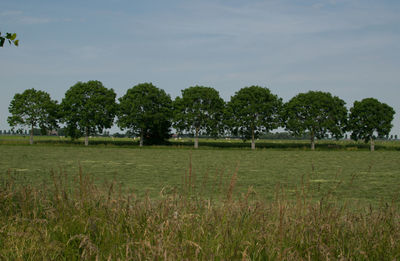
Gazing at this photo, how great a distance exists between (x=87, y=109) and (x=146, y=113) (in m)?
11.5

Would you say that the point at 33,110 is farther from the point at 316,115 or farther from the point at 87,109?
the point at 316,115

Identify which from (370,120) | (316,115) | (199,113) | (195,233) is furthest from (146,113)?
(195,233)

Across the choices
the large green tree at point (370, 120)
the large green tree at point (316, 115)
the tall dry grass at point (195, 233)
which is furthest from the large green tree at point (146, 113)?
the tall dry grass at point (195, 233)

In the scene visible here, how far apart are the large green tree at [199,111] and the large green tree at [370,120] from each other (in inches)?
1027

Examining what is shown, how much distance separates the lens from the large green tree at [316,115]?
7238 cm

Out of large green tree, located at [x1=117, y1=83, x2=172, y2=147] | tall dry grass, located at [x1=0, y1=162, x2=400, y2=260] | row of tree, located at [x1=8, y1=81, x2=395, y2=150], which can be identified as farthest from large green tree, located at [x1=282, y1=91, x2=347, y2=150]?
tall dry grass, located at [x1=0, y1=162, x2=400, y2=260]

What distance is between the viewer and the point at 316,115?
7356 cm

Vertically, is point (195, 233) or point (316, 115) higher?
point (316, 115)

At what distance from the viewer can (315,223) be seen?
6164 mm

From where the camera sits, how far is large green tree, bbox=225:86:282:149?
73.7m

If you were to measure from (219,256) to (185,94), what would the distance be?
7286cm

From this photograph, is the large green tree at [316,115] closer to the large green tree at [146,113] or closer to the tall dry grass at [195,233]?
the large green tree at [146,113]

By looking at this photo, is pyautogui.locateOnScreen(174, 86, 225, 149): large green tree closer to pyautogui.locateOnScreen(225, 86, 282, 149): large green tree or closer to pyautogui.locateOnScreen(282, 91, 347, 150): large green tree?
pyautogui.locateOnScreen(225, 86, 282, 149): large green tree

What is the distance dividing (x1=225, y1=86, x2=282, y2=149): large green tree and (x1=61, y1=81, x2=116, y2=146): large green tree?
2353cm
